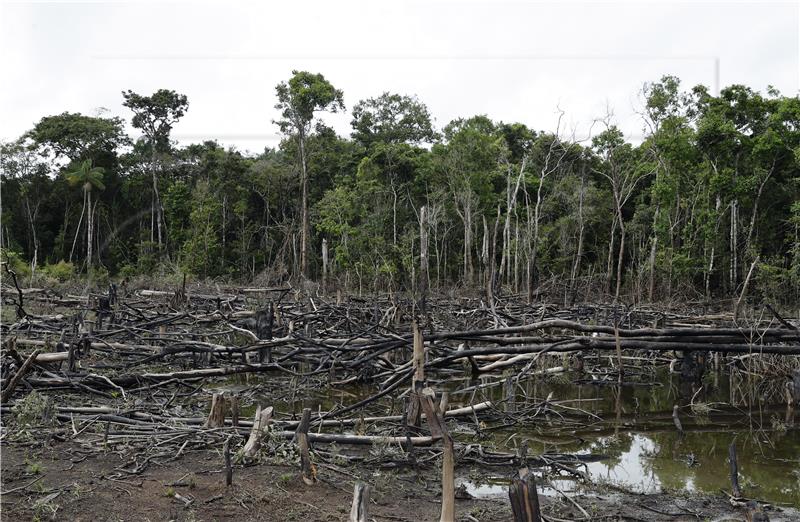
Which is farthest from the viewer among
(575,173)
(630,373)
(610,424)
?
(575,173)

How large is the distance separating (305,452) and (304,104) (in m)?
27.9

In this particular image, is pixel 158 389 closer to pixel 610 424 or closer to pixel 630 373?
pixel 610 424

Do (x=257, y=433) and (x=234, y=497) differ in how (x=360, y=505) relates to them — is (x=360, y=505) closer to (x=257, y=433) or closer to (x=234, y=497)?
(x=234, y=497)

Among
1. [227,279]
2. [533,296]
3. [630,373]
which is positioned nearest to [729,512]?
[630,373]

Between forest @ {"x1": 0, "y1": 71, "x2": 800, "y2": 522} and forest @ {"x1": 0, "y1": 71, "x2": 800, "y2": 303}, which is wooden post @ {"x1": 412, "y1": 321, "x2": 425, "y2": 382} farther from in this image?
forest @ {"x1": 0, "y1": 71, "x2": 800, "y2": 303}

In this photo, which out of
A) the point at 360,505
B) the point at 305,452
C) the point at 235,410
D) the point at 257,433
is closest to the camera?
the point at 360,505

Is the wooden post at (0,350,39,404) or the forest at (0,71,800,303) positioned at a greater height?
the forest at (0,71,800,303)

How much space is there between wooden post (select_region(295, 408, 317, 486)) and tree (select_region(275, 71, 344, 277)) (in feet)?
81.4

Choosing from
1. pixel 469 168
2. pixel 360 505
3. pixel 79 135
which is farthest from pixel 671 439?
pixel 79 135

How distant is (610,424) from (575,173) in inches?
1110

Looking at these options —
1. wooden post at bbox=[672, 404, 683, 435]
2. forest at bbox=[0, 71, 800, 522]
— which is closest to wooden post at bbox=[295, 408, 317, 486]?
forest at bbox=[0, 71, 800, 522]

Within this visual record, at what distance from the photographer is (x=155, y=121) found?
119ft

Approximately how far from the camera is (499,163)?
31.3 m

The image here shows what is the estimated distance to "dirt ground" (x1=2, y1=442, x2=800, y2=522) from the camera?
4234 mm
